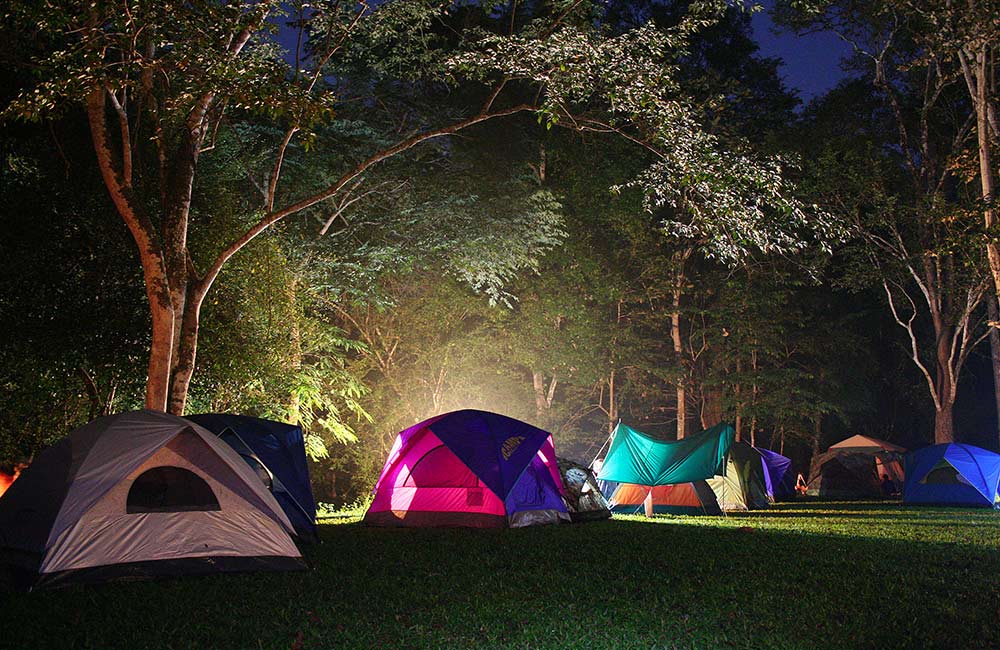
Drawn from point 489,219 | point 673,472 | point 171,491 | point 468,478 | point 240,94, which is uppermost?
point 489,219

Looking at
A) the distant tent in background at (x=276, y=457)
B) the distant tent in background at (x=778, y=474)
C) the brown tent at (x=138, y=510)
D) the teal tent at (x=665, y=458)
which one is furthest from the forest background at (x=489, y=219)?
the teal tent at (x=665, y=458)

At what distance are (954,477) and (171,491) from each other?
62.0 feet

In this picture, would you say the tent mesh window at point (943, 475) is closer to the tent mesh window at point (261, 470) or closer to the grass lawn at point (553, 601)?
the grass lawn at point (553, 601)

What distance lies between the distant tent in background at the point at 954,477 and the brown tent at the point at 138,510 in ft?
57.7

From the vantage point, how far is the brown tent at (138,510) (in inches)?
277

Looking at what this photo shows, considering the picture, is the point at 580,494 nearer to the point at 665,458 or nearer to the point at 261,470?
the point at 665,458

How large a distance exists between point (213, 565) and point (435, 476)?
566cm

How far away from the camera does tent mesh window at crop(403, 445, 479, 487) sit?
503 inches

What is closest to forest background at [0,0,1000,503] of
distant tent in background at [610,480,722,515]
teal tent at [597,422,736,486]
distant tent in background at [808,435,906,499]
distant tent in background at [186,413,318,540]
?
distant tent in background at [186,413,318,540]

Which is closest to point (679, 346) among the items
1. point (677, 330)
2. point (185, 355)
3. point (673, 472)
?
point (677, 330)

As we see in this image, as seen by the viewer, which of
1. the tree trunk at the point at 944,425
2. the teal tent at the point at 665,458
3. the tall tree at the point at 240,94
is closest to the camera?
the tall tree at the point at 240,94

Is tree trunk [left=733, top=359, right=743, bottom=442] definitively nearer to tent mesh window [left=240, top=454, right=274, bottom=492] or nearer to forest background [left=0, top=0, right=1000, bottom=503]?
forest background [left=0, top=0, right=1000, bottom=503]

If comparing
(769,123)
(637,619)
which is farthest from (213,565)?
(769,123)

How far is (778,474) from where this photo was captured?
24.4 meters
